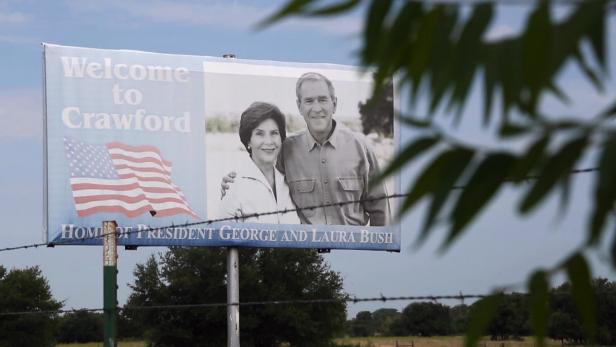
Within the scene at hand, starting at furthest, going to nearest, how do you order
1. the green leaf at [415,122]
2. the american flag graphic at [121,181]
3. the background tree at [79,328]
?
1. the background tree at [79,328]
2. the american flag graphic at [121,181]
3. the green leaf at [415,122]

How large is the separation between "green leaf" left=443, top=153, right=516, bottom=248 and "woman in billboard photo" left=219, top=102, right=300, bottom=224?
16665mm

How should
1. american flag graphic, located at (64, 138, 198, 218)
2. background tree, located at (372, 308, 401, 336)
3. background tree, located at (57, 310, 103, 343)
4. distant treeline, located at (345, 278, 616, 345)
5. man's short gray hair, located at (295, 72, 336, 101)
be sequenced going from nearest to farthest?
distant treeline, located at (345, 278, 616, 345), background tree, located at (372, 308, 401, 336), american flag graphic, located at (64, 138, 198, 218), man's short gray hair, located at (295, 72, 336, 101), background tree, located at (57, 310, 103, 343)

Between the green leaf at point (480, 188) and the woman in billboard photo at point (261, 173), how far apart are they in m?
16.7

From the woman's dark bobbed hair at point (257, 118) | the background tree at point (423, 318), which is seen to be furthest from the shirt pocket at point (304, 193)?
the background tree at point (423, 318)

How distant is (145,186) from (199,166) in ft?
2.85

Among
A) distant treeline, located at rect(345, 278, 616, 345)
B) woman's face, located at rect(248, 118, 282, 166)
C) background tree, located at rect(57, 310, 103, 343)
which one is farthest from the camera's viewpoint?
background tree, located at rect(57, 310, 103, 343)

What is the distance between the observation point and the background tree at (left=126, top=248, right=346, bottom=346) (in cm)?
2588

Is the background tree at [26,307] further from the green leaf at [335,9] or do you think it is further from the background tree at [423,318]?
the green leaf at [335,9]

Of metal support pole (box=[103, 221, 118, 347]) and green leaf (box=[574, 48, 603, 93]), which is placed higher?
metal support pole (box=[103, 221, 118, 347])

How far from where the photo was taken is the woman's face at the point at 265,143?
17938 millimetres

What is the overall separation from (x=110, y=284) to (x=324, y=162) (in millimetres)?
8539

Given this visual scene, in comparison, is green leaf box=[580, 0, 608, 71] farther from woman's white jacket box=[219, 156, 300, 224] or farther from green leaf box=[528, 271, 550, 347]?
woman's white jacket box=[219, 156, 300, 224]

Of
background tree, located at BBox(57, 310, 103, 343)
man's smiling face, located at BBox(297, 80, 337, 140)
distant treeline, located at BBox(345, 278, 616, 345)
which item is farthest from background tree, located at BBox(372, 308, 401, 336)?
background tree, located at BBox(57, 310, 103, 343)

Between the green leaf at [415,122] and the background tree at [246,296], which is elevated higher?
the background tree at [246,296]
